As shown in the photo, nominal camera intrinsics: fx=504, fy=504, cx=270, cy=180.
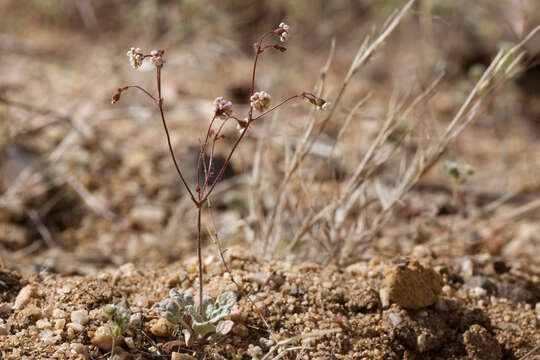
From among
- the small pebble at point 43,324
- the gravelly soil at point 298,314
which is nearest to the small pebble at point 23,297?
the gravelly soil at point 298,314

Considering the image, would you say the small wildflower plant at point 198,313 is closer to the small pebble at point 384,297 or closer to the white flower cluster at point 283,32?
the small pebble at point 384,297

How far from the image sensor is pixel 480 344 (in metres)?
1.59

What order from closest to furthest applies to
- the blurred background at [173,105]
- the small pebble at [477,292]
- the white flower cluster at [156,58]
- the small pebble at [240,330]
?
the white flower cluster at [156,58] < the small pebble at [240,330] < the small pebble at [477,292] < the blurred background at [173,105]

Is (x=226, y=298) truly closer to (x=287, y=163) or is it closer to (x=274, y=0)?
(x=287, y=163)

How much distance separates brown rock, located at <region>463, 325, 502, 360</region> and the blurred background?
0.70m

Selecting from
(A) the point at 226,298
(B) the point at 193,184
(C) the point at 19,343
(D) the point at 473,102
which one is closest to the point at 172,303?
(A) the point at 226,298

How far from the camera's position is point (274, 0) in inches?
187

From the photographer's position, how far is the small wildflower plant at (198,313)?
1416 millimetres

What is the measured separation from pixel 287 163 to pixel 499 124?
2.98 m

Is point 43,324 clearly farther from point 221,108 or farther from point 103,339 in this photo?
point 221,108

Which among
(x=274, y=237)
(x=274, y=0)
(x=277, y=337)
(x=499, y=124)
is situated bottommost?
(x=277, y=337)

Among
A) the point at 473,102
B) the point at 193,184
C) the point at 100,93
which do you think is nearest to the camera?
the point at 473,102

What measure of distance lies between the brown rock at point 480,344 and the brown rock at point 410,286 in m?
0.15

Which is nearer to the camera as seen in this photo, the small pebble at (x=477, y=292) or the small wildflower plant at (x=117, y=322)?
the small wildflower plant at (x=117, y=322)
